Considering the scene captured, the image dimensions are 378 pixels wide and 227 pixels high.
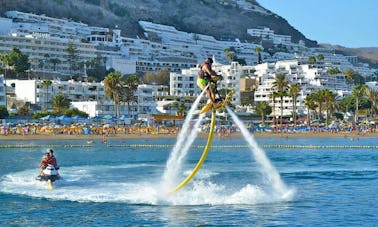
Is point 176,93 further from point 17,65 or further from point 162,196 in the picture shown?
point 162,196

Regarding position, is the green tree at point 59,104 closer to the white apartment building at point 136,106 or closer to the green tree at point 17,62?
the white apartment building at point 136,106

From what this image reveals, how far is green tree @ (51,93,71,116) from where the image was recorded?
133 metres

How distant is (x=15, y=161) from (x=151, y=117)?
83541mm

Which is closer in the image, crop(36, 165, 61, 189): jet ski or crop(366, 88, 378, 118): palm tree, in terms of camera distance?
crop(36, 165, 61, 189): jet ski

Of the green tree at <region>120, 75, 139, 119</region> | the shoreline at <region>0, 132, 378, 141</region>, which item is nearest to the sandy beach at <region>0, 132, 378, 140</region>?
the shoreline at <region>0, 132, 378, 141</region>

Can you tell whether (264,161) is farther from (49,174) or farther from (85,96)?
(85,96)

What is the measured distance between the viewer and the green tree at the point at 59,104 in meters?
133

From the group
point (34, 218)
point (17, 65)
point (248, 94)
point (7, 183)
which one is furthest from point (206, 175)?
point (248, 94)

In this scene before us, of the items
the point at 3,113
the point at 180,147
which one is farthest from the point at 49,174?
the point at 3,113

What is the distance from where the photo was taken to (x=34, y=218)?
94.6ft

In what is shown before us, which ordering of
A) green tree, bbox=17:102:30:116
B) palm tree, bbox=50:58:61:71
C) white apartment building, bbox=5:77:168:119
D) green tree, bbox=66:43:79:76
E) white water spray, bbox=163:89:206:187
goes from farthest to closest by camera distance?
green tree, bbox=66:43:79:76 → palm tree, bbox=50:58:61:71 → white apartment building, bbox=5:77:168:119 → green tree, bbox=17:102:30:116 → white water spray, bbox=163:89:206:187

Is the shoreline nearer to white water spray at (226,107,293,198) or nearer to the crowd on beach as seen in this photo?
the crowd on beach

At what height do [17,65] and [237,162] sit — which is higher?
[17,65]

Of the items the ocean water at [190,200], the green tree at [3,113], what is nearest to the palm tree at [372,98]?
the green tree at [3,113]
